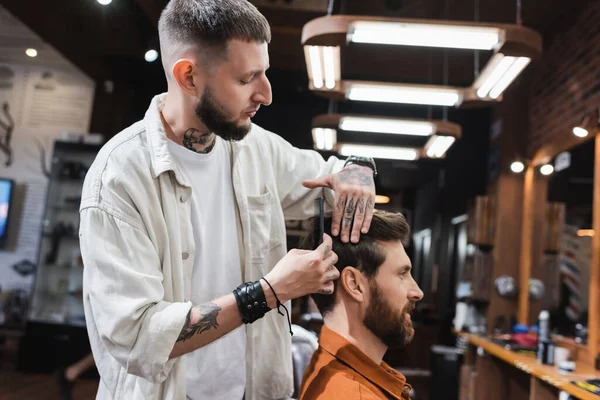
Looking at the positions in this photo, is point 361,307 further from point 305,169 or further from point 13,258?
point 13,258

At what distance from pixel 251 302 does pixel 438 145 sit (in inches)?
175

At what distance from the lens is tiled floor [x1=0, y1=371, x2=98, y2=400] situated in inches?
196

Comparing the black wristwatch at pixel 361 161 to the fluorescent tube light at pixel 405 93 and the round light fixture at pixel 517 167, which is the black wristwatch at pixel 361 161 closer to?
the fluorescent tube light at pixel 405 93

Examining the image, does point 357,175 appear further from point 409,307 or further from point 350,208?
point 409,307

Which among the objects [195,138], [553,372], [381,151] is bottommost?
[553,372]

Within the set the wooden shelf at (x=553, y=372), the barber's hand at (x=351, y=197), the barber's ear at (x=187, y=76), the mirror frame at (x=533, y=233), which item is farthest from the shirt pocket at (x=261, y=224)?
the mirror frame at (x=533, y=233)

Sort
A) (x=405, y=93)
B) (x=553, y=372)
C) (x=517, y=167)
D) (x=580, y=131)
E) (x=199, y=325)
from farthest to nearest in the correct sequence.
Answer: (x=517, y=167) → (x=580, y=131) → (x=405, y=93) → (x=553, y=372) → (x=199, y=325)

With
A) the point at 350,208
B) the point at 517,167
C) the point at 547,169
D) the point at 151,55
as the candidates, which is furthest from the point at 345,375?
the point at 517,167

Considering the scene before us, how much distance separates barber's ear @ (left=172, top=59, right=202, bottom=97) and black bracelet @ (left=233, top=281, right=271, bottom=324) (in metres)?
0.46

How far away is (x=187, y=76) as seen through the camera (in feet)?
4.66

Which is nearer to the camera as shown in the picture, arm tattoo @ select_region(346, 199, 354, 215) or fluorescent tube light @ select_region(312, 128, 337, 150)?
arm tattoo @ select_region(346, 199, 354, 215)

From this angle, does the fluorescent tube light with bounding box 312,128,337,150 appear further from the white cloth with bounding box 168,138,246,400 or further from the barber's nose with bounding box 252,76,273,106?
the barber's nose with bounding box 252,76,273,106

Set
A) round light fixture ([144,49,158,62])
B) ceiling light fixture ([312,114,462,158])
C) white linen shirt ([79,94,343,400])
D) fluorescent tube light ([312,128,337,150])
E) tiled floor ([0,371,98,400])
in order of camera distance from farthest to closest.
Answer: fluorescent tube light ([312,128,337,150]) → tiled floor ([0,371,98,400]) → ceiling light fixture ([312,114,462,158]) → round light fixture ([144,49,158,62]) → white linen shirt ([79,94,343,400])

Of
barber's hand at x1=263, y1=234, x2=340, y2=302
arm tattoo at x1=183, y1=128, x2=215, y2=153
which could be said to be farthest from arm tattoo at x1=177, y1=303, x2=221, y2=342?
arm tattoo at x1=183, y1=128, x2=215, y2=153
